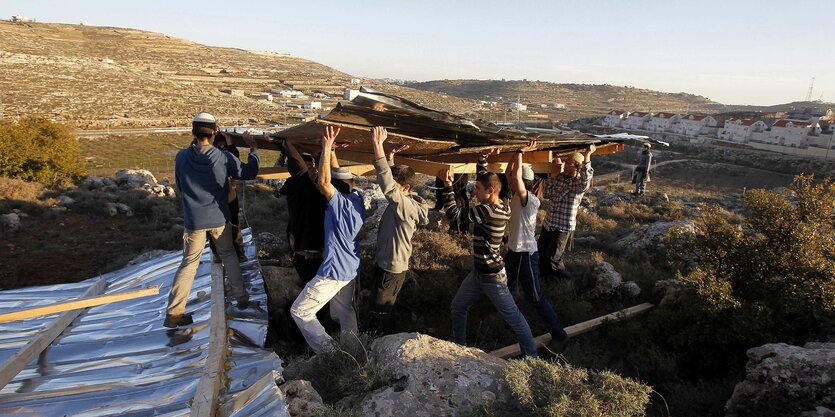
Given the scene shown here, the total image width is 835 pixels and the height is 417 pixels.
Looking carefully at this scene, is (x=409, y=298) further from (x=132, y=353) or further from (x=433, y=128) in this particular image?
(x=132, y=353)

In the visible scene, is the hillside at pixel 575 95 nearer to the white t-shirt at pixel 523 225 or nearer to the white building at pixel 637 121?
the white building at pixel 637 121

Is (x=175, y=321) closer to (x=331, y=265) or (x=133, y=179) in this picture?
(x=331, y=265)

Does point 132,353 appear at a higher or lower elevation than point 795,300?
lower

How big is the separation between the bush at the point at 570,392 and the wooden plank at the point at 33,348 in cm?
350

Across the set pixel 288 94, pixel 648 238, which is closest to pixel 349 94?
pixel 648 238

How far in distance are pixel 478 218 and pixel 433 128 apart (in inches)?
34.9

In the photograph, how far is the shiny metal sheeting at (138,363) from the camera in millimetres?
3035

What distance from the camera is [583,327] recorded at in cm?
504

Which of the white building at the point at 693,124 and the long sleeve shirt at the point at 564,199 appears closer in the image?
the long sleeve shirt at the point at 564,199

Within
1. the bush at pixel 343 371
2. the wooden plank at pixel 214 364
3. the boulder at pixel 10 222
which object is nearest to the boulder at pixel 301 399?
the bush at pixel 343 371

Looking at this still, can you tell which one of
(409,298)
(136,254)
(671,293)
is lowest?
(136,254)

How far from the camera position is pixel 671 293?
5.36 m

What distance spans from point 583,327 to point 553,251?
147 centimetres

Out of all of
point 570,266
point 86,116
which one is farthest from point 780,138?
point 86,116
